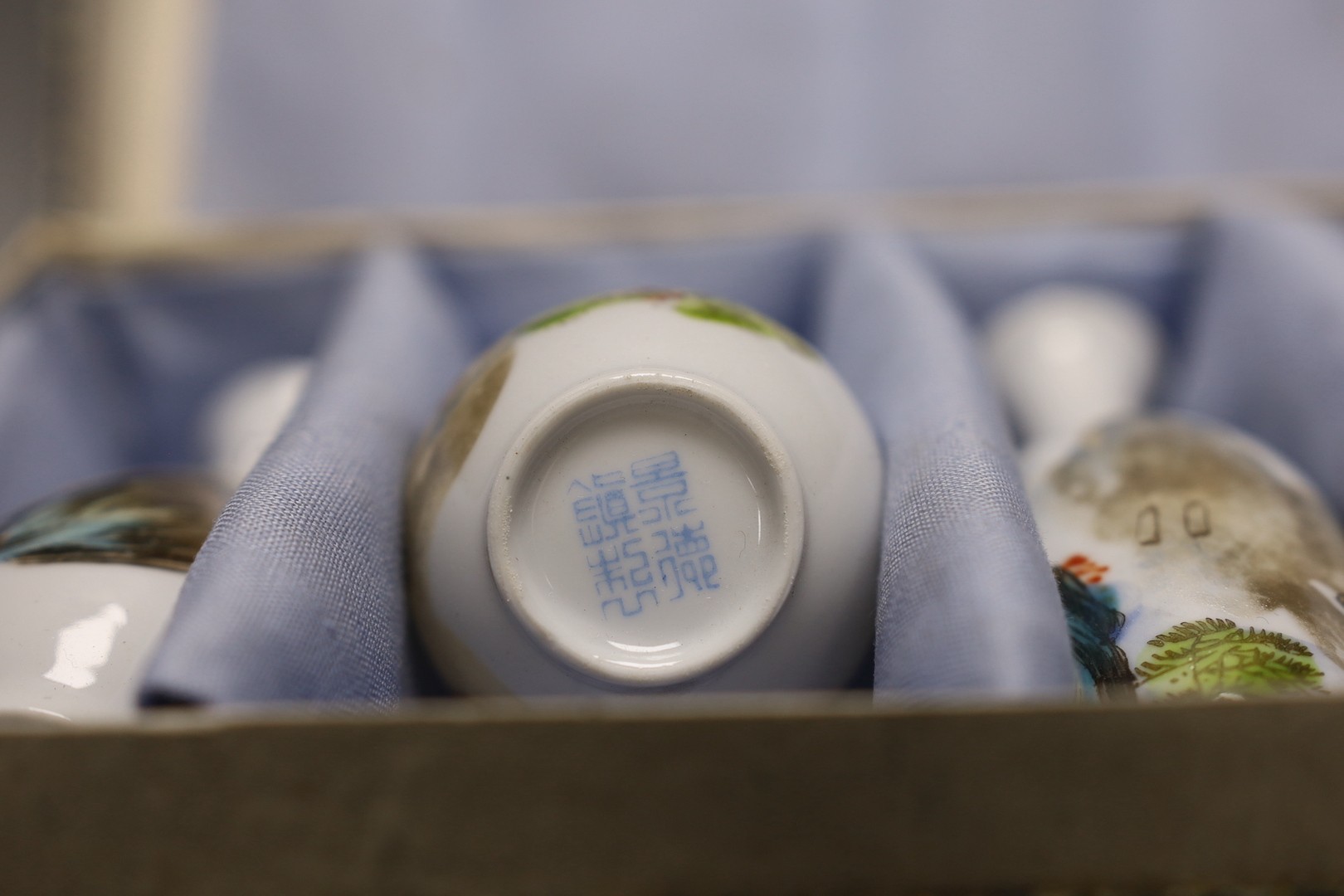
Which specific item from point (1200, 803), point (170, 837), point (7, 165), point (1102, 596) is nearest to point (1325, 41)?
point (1102, 596)

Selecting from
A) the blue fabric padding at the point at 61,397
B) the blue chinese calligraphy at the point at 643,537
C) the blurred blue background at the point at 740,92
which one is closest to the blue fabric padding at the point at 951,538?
the blue chinese calligraphy at the point at 643,537

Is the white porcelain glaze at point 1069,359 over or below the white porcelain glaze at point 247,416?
over

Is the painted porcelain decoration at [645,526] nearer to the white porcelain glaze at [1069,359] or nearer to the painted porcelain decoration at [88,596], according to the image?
the painted porcelain decoration at [88,596]

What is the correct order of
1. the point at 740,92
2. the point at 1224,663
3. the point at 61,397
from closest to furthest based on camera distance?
the point at 1224,663 → the point at 61,397 → the point at 740,92

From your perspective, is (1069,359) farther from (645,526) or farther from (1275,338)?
(645,526)

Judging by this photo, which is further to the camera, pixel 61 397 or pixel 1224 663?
pixel 61 397

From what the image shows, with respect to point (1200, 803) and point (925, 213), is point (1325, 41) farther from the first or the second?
point (1200, 803)

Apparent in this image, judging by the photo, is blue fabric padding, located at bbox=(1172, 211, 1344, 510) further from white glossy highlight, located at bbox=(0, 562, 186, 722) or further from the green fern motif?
white glossy highlight, located at bbox=(0, 562, 186, 722)

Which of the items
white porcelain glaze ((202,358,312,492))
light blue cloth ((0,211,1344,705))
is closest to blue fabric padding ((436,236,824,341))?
light blue cloth ((0,211,1344,705))

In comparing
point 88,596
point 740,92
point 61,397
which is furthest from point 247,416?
point 740,92
